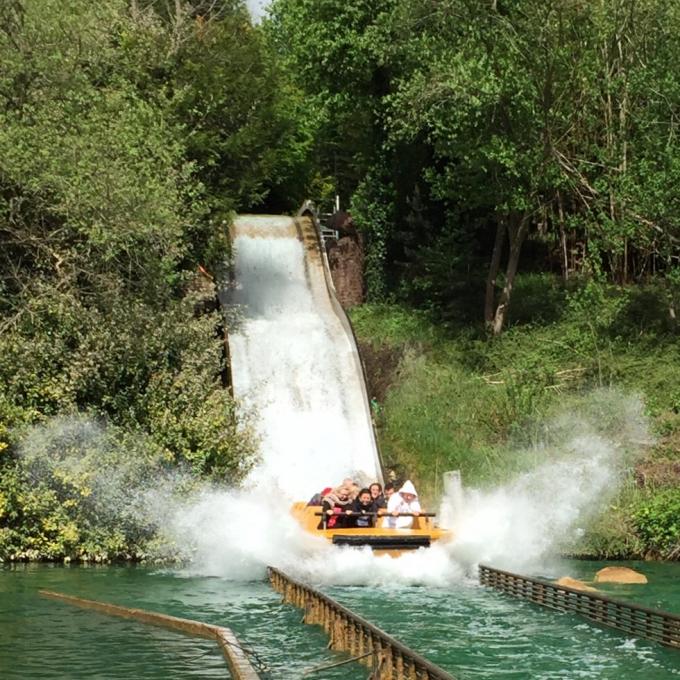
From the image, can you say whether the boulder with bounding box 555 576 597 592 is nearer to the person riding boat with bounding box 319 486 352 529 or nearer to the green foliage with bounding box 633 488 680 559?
the person riding boat with bounding box 319 486 352 529

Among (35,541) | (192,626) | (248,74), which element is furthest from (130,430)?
(248,74)

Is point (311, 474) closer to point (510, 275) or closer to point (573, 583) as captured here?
point (510, 275)

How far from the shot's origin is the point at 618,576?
20.6 m

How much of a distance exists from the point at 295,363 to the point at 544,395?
6087mm

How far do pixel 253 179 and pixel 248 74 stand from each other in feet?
9.27

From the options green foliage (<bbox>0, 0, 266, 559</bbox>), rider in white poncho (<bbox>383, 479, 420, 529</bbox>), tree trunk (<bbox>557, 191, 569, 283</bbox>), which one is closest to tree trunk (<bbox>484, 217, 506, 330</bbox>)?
tree trunk (<bbox>557, 191, 569, 283</bbox>)

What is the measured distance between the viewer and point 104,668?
13.4m

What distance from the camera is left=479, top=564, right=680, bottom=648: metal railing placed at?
1451 cm

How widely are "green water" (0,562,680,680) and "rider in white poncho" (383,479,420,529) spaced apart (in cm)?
239

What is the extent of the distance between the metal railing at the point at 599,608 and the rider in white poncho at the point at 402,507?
10.1ft

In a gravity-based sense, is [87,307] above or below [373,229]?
below

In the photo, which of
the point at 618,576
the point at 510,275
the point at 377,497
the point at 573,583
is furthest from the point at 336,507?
the point at 510,275

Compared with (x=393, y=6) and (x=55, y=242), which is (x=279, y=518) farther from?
(x=393, y=6)

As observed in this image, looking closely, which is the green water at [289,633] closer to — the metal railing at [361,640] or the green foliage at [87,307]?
the metal railing at [361,640]
